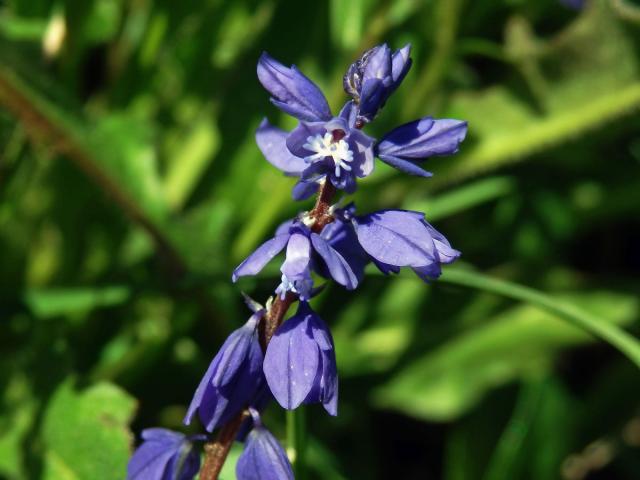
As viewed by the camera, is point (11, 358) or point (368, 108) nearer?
point (368, 108)

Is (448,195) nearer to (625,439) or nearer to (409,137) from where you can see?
(625,439)

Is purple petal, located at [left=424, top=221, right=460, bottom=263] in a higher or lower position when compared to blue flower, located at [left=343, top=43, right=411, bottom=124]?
lower

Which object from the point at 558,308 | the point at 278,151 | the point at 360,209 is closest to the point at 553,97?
the point at 360,209

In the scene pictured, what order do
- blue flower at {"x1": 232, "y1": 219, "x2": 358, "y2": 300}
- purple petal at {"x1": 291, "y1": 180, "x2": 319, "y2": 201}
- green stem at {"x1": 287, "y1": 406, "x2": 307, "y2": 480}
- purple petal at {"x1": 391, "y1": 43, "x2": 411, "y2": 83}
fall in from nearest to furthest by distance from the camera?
blue flower at {"x1": 232, "y1": 219, "x2": 358, "y2": 300}, purple petal at {"x1": 391, "y1": 43, "x2": 411, "y2": 83}, purple petal at {"x1": 291, "y1": 180, "x2": 319, "y2": 201}, green stem at {"x1": 287, "y1": 406, "x2": 307, "y2": 480}

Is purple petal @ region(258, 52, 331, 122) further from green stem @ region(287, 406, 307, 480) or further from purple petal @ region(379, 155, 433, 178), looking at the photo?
green stem @ region(287, 406, 307, 480)

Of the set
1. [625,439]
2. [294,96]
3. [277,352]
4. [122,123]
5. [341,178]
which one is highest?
[122,123]

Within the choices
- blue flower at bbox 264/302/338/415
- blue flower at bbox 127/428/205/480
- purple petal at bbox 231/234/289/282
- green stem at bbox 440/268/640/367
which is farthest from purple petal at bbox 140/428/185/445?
green stem at bbox 440/268/640/367

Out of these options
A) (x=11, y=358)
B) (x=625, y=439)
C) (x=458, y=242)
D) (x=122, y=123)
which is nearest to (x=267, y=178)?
(x=122, y=123)

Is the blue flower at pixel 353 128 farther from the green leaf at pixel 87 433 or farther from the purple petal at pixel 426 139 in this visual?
the green leaf at pixel 87 433
